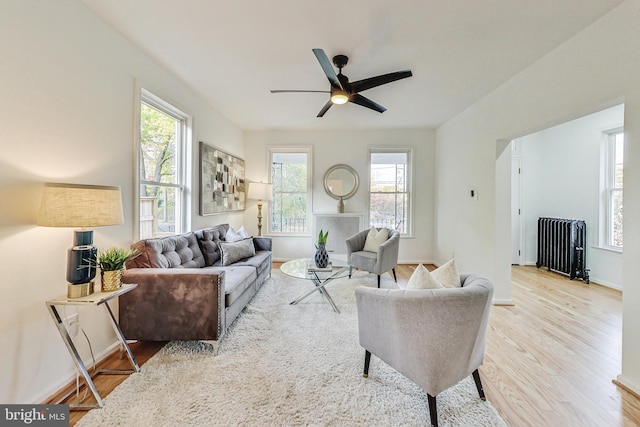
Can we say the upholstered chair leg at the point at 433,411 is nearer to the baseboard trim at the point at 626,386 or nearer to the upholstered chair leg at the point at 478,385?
the upholstered chair leg at the point at 478,385

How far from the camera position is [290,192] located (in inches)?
210

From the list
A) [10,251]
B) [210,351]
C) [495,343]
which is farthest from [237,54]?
[495,343]

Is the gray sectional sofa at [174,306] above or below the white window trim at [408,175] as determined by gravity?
below

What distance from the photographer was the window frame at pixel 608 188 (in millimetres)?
3902

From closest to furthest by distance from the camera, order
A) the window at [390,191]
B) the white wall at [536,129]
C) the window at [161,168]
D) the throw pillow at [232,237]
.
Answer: the white wall at [536,129]
the window at [161,168]
the throw pillow at [232,237]
the window at [390,191]

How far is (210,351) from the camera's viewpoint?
213 cm

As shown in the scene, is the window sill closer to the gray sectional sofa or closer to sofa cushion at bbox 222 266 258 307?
sofa cushion at bbox 222 266 258 307

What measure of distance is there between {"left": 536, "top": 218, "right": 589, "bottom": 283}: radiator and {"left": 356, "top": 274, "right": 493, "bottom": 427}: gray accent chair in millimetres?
3963

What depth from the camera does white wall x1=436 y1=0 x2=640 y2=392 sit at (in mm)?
1758

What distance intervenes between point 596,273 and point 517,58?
11.9 ft

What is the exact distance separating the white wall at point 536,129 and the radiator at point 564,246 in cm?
178

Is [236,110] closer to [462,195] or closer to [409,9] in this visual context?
[409,9]

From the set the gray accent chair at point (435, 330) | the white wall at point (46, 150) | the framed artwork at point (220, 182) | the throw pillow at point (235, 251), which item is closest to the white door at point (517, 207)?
the gray accent chair at point (435, 330)
